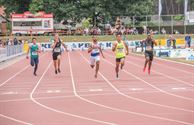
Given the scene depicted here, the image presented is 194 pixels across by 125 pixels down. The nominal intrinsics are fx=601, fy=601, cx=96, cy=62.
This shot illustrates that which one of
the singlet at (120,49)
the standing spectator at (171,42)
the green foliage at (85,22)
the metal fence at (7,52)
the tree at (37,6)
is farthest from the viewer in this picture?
the green foliage at (85,22)

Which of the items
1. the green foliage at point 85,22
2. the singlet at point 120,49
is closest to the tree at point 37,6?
the green foliage at point 85,22

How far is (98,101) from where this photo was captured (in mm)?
15836

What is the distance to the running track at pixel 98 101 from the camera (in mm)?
12320

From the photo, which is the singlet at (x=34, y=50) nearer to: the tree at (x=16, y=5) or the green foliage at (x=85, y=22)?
the green foliage at (x=85, y=22)

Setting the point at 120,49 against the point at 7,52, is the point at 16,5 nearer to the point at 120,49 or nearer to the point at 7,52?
the point at 7,52

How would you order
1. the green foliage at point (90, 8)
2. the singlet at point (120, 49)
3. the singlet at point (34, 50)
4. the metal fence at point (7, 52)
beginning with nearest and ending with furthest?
the singlet at point (120, 49)
the singlet at point (34, 50)
the metal fence at point (7, 52)
the green foliage at point (90, 8)

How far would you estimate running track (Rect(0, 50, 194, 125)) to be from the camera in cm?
1232

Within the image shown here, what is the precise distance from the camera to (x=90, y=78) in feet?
80.4

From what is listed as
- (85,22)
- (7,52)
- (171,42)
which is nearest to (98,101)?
(7,52)

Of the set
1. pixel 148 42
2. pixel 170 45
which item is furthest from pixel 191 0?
pixel 148 42

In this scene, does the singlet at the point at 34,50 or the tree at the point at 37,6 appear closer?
the singlet at the point at 34,50

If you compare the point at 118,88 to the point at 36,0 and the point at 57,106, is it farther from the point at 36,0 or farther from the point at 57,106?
the point at 36,0

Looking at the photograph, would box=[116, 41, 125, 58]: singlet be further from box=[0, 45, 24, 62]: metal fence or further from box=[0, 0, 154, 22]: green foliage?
box=[0, 0, 154, 22]: green foliage

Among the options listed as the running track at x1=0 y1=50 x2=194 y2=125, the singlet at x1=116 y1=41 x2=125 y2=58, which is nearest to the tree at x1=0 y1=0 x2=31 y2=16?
the singlet at x1=116 y1=41 x2=125 y2=58
